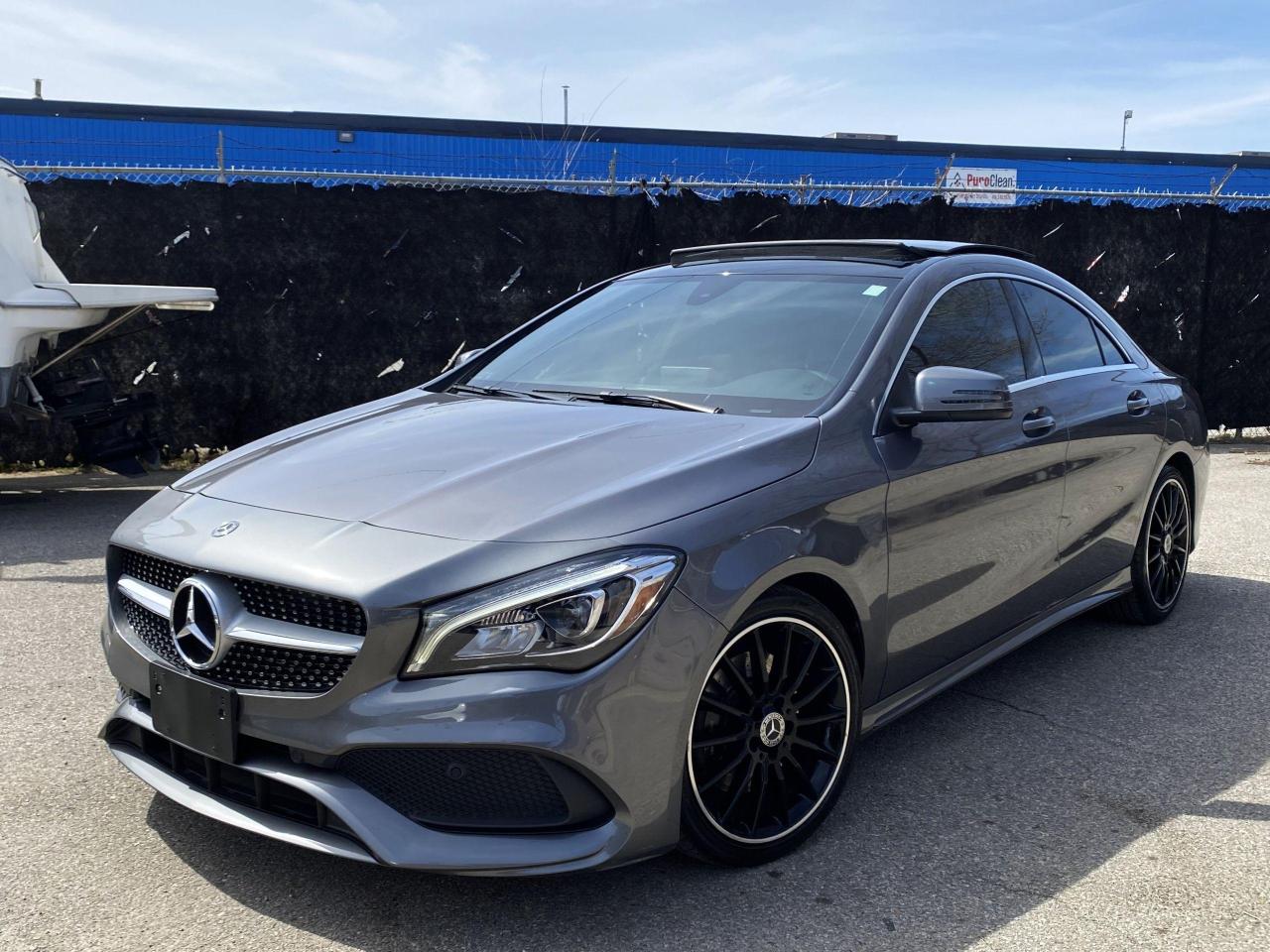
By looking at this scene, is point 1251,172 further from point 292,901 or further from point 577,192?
point 292,901

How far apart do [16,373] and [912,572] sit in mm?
6330

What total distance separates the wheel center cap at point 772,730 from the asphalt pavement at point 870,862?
324mm

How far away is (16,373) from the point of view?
24.1 feet

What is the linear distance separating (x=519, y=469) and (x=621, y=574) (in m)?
0.55

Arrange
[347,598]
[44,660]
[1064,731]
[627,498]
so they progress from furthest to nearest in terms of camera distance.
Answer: [44,660], [1064,731], [627,498], [347,598]

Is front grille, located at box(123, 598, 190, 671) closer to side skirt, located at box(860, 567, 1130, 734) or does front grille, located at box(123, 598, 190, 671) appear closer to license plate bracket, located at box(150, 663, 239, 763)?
license plate bracket, located at box(150, 663, 239, 763)

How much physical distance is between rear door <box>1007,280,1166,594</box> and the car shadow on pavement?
0.57 metres

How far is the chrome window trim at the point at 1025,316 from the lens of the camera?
3389mm

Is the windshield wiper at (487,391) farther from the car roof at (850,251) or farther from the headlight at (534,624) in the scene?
the headlight at (534,624)

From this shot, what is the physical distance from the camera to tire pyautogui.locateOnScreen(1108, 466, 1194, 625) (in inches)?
196

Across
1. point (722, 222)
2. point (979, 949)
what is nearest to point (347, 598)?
point (979, 949)

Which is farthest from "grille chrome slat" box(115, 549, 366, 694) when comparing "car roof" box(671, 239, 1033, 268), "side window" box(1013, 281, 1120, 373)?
"side window" box(1013, 281, 1120, 373)

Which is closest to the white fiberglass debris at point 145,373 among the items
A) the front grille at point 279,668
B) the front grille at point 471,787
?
the front grille at point 279,668

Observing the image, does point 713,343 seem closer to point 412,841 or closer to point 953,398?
point 953,398
